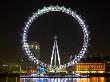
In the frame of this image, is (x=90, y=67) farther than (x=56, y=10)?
Yes

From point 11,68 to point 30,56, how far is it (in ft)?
135

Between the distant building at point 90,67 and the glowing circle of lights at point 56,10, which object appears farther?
the distant building at point 90,67

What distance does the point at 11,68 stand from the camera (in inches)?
3388

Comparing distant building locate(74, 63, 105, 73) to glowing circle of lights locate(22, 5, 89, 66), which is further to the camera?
distant building locate(74, 63, 105, 73)

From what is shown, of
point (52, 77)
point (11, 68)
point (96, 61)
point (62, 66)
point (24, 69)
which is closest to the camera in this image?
→ point (62, 66)

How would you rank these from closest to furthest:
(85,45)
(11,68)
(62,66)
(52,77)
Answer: (85,45), (62,66), (52,77), (11,68)

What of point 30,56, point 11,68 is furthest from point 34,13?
point 11,68

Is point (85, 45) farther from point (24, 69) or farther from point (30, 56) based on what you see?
point (24, 69)

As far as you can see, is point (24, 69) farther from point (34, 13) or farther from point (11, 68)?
point (34, 13)

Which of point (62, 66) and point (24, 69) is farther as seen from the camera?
A: point (24, 69)

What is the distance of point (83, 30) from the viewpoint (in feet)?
148

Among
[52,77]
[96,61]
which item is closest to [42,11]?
[52,77]

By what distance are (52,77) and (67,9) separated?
14452mm

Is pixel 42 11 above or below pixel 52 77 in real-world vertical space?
above
